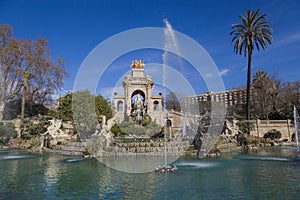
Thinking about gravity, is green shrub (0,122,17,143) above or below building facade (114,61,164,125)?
below

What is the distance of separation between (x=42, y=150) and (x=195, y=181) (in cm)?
1626

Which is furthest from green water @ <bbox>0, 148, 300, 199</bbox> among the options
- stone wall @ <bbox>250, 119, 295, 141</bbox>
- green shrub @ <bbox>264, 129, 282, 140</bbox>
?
stone wall @ <bbox>250, 119, 295, 141</bbox>

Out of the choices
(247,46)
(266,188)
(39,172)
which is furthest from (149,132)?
(266,188)

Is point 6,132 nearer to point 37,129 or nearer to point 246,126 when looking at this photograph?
point 37,129

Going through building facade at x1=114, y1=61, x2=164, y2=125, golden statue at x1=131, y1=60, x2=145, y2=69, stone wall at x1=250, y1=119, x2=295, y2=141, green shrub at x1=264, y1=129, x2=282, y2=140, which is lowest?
green shrub at x1=264, y1=129, x2=282, y2=140

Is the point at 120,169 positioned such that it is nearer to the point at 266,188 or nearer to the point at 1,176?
the point at 1,176

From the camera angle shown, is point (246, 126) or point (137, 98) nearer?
point (246, 126)

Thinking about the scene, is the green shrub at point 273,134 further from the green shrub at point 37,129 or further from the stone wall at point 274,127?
the green shrub at point 37,129

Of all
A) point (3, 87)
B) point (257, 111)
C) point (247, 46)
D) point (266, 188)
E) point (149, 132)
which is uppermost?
point (247, 46)

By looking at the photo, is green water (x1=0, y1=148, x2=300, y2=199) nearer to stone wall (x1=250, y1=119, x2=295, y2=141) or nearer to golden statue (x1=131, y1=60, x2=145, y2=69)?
stone wall (x1=250, y1=119, x2=295, y2=141)

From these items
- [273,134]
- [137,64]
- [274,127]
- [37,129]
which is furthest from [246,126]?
[137,64]

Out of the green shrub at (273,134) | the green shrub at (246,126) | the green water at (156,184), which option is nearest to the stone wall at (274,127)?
the green shrub at (273,134)

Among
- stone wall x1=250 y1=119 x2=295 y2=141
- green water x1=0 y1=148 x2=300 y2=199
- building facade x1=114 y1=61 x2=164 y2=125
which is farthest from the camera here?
building facade x1=114 y1=61 x2=164 y2=125

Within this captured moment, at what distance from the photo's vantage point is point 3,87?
29797 millimetres
